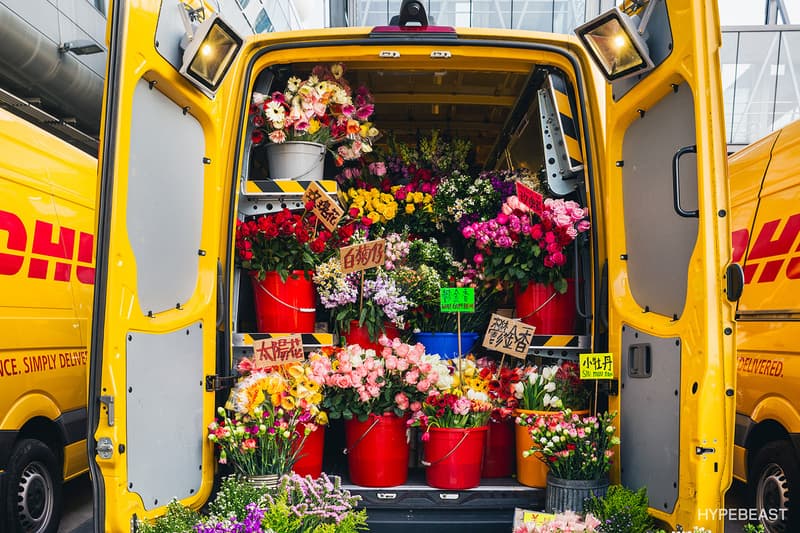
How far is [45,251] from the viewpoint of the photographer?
443 cm

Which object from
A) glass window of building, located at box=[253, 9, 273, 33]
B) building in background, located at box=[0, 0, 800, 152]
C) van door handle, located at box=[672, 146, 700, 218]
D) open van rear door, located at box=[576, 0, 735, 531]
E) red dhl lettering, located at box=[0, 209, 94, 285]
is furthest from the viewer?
glass window of building, located at box=[253, 9, 273, 33]

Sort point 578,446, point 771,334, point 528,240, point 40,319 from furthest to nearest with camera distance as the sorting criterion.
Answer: point 40,319
point 771,334
point 528,240
point 578,446

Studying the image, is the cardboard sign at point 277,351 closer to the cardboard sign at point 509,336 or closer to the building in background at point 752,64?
Answer: the cardboard sign at point 509,336

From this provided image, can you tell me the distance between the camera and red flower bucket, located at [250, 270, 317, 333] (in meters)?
3.47

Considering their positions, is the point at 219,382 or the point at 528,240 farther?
the point at 528,240

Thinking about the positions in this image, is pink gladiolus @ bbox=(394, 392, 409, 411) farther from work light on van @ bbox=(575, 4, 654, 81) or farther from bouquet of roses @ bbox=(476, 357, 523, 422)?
work light on van @ bbox=(575, 4, 654, 81)

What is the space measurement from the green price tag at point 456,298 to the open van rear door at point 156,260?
113cm

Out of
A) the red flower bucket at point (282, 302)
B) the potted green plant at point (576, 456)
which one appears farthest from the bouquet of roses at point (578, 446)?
the red flower bucket at point (282, 302)

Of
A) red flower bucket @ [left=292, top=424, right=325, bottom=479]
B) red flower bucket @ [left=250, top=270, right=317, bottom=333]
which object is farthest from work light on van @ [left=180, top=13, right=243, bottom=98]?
red flower bucket @ [left=292, top=424, right=325, bottom=479]

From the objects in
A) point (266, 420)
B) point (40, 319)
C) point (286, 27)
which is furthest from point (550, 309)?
point (286, 27)

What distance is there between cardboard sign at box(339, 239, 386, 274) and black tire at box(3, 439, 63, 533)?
252 cm

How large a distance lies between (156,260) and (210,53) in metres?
0.88

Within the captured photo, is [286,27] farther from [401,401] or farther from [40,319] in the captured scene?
[401,401]

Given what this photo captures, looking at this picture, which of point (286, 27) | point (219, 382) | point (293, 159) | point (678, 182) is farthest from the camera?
point (286, 27)
